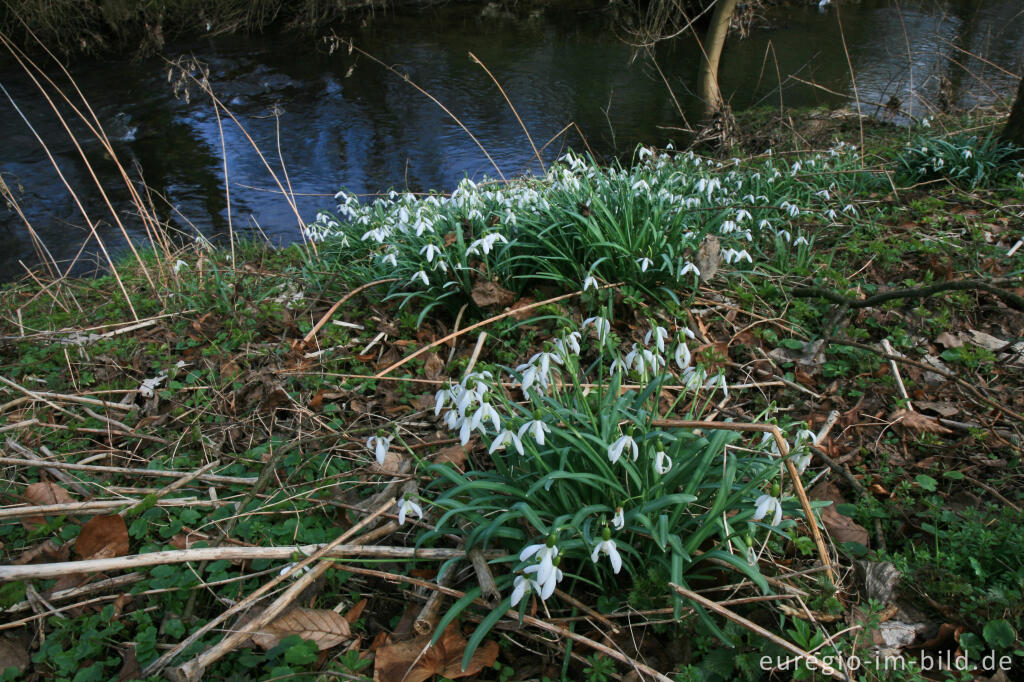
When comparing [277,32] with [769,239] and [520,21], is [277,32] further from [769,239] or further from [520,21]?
[769,239]

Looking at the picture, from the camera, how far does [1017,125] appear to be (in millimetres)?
4297

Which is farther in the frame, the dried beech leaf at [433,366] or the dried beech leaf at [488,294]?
the dried beech leaf at [488,294]

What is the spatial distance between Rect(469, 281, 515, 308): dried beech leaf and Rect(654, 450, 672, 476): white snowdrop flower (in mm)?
1557

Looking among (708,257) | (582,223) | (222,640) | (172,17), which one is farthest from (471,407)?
(172,17)

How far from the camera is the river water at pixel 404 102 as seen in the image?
7219mm

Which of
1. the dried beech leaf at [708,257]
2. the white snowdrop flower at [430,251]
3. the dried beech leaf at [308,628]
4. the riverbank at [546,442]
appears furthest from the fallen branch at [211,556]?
the dried beech leaf at [708,257]

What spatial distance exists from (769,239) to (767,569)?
2.43 meters

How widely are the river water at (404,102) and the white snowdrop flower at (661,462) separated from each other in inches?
210

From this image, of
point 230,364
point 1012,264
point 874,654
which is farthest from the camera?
point 1012,264

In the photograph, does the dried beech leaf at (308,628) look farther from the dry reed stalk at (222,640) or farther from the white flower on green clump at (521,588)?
the white flower on green clump at (521,588)

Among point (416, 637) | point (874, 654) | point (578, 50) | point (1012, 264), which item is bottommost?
point (416, 637)

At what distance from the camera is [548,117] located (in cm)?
916

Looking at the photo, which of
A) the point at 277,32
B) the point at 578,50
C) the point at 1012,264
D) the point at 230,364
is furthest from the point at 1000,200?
the point at 277,32

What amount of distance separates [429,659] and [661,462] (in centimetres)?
76
